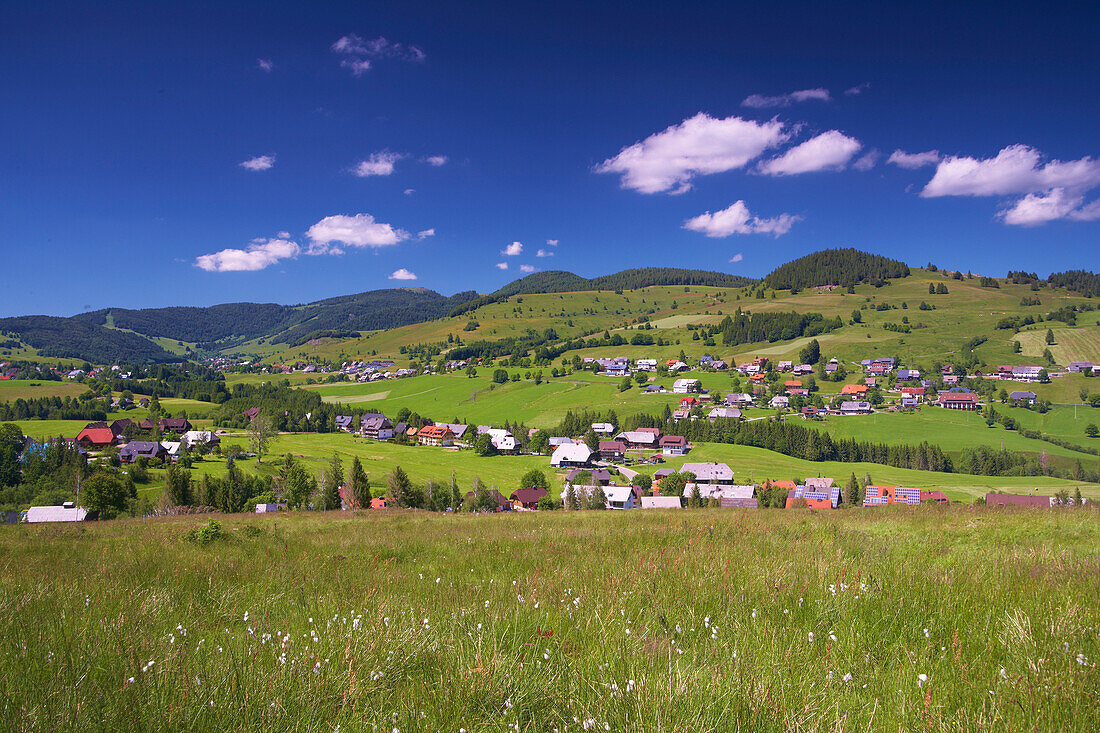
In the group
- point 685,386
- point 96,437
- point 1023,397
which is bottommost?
point 1023,397

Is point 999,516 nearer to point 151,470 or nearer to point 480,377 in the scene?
point 151,470

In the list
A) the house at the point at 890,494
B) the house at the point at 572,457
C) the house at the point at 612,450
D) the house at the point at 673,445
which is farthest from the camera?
the house at the point at 673,445

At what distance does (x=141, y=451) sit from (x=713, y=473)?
294ft

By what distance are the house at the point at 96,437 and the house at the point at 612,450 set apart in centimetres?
8670

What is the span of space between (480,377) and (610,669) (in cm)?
16243

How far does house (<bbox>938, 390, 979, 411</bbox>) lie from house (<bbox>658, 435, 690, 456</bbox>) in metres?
63.3

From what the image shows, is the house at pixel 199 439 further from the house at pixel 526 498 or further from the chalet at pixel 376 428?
the house at pixel 526 498

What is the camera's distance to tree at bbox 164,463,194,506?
39.6 m

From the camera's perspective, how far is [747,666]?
273 cm

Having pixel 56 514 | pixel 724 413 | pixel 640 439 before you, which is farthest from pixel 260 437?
pixel 724 413

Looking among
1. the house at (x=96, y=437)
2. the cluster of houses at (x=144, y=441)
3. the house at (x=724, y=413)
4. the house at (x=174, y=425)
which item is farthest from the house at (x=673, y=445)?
the house at (x=96, y=437)

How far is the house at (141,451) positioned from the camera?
77.4m

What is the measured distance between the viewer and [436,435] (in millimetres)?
108375

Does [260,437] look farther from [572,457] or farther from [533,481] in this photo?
[572,457]
